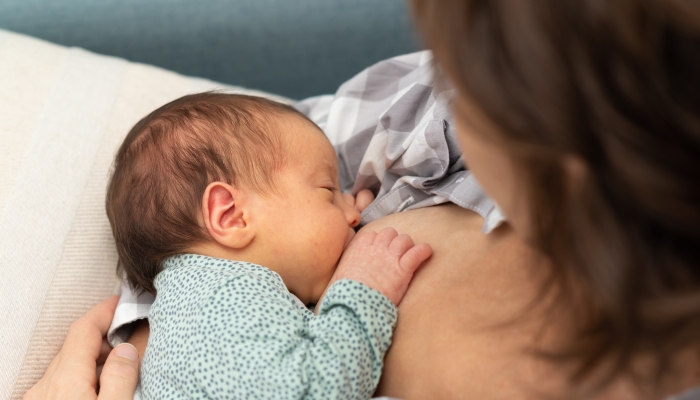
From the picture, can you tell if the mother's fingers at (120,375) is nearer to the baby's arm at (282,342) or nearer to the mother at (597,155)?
the baby's arm at (282,342)

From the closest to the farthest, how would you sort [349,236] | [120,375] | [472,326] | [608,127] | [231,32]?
[608,127], [472,326], [120,375], [349,236], [231,32]

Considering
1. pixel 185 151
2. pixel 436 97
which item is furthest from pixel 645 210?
pixel 185 151

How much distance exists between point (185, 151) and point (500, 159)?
54 cm

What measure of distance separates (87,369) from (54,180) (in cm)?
33

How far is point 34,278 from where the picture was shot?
0.93 metres

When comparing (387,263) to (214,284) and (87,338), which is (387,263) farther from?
(87,338)

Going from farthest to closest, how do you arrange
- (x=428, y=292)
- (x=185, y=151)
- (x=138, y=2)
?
(x=138, y=2)
(x=185, y=151)
(x=428, y=292)

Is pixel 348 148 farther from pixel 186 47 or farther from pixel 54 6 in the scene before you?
pixel 54 6

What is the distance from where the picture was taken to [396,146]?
100 centimetres

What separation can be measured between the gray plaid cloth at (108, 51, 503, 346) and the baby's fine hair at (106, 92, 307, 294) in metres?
0.11

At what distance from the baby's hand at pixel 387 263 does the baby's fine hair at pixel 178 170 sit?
174 mm

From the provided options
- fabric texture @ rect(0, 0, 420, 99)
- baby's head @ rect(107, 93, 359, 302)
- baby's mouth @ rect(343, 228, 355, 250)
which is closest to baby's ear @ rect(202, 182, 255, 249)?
baby's head @ rect(107, 93, 359, 302)

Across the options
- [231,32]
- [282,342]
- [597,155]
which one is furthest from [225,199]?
[231,32]

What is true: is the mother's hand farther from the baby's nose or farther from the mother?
the mother
